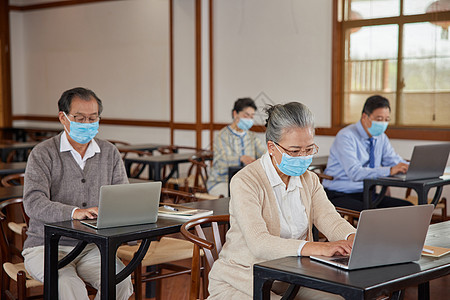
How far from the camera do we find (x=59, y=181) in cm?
322

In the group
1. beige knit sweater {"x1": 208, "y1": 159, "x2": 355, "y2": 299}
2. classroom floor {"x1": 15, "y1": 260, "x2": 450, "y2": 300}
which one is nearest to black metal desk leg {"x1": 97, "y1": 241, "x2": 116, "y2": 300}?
beige knit sweater {"x1": 208, "y1": 159, "x2": 355, "y2": 299}

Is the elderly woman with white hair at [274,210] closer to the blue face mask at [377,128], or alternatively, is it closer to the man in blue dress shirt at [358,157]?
the man in blue dress shirt at [358,157]

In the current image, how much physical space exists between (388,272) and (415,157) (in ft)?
8.06

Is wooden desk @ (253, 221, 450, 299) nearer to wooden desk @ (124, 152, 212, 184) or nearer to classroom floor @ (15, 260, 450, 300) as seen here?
classroom floor @ (15, 260, 450, 300)

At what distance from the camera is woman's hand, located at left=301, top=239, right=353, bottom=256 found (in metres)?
2.10

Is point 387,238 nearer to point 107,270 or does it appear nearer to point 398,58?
point 107,270

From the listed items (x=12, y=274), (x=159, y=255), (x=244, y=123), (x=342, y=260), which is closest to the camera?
(x=342, y=260)

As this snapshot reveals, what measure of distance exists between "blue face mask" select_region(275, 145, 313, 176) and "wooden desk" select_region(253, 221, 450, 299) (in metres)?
0.44

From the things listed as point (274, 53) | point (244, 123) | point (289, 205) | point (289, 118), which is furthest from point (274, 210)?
point (274, 53)

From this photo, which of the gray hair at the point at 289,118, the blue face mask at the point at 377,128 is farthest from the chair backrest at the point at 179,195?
the blue face mask at the point at 377,128

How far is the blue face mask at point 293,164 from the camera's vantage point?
2.45m

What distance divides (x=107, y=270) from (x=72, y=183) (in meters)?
0.78

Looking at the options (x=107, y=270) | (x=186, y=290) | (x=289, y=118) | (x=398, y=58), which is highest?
(x=398, y=58)

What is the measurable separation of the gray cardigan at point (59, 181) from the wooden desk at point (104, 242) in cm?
19
